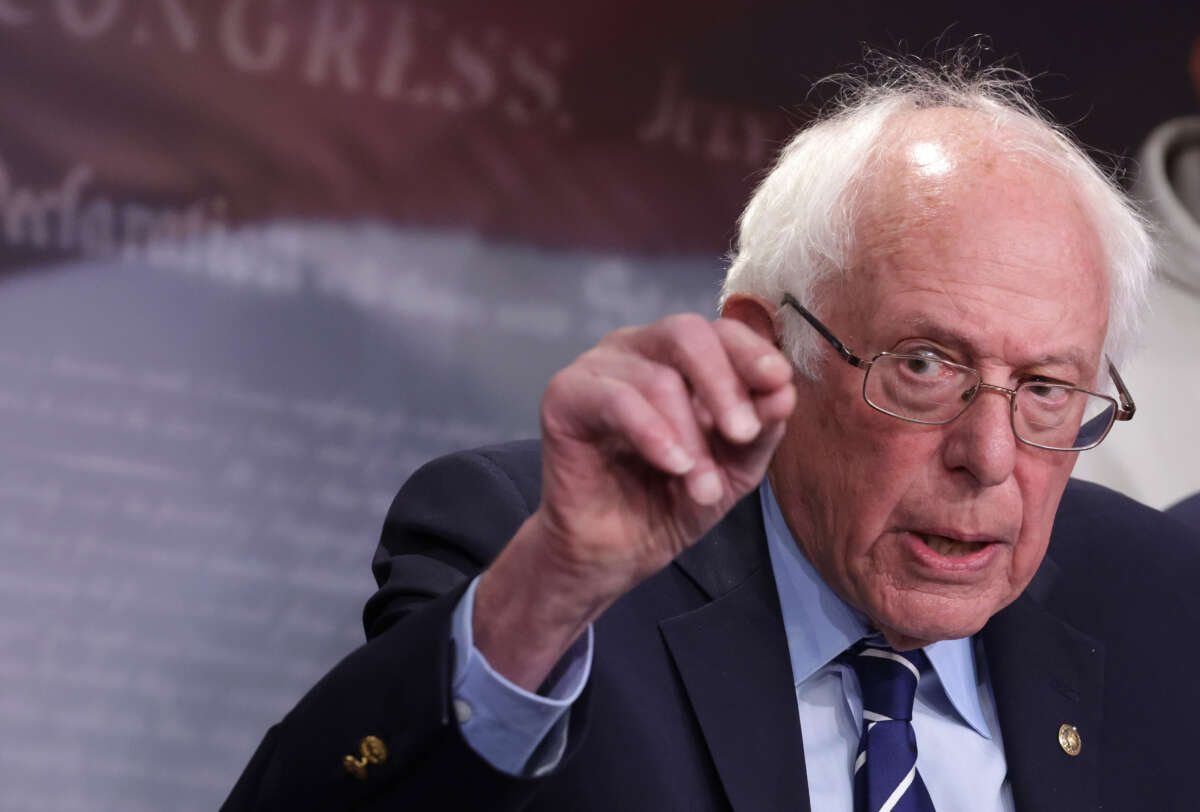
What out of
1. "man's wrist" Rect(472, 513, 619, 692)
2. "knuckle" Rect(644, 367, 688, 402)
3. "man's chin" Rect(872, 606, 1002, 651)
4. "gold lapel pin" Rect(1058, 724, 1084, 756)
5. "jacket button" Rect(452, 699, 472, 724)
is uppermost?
"knuckle" Rect(644, 367, 688, 402)

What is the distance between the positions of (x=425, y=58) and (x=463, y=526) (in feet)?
6.00

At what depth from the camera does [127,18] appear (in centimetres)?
291

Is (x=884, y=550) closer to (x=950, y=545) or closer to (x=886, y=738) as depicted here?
(x=950, y=545)

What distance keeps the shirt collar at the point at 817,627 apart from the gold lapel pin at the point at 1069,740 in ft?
0.29

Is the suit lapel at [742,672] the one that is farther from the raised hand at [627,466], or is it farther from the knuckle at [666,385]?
the knuckle at [666,385]

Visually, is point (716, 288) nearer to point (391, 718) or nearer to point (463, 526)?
point (463, 526)

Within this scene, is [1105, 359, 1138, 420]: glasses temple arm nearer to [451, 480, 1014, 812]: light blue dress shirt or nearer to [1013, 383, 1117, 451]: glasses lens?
[1013, 383, 1117, 451]: glasses lens

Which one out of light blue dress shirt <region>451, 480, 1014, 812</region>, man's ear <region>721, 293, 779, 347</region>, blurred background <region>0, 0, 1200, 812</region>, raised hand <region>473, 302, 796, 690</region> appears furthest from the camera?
blurred background <region>0, 0, 1200, 812</region>

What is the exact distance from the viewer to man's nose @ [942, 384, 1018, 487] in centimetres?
150

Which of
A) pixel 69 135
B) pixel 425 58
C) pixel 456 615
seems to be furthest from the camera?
pixel 425 58

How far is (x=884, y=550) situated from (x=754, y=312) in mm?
362

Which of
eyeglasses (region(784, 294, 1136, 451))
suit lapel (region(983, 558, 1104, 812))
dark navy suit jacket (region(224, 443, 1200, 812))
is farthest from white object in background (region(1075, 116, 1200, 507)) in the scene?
eyeglasses (region(784, 294, 1136, 451))

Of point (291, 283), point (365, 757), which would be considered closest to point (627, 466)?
point (365, 757)

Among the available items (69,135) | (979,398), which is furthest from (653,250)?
(979,398)
